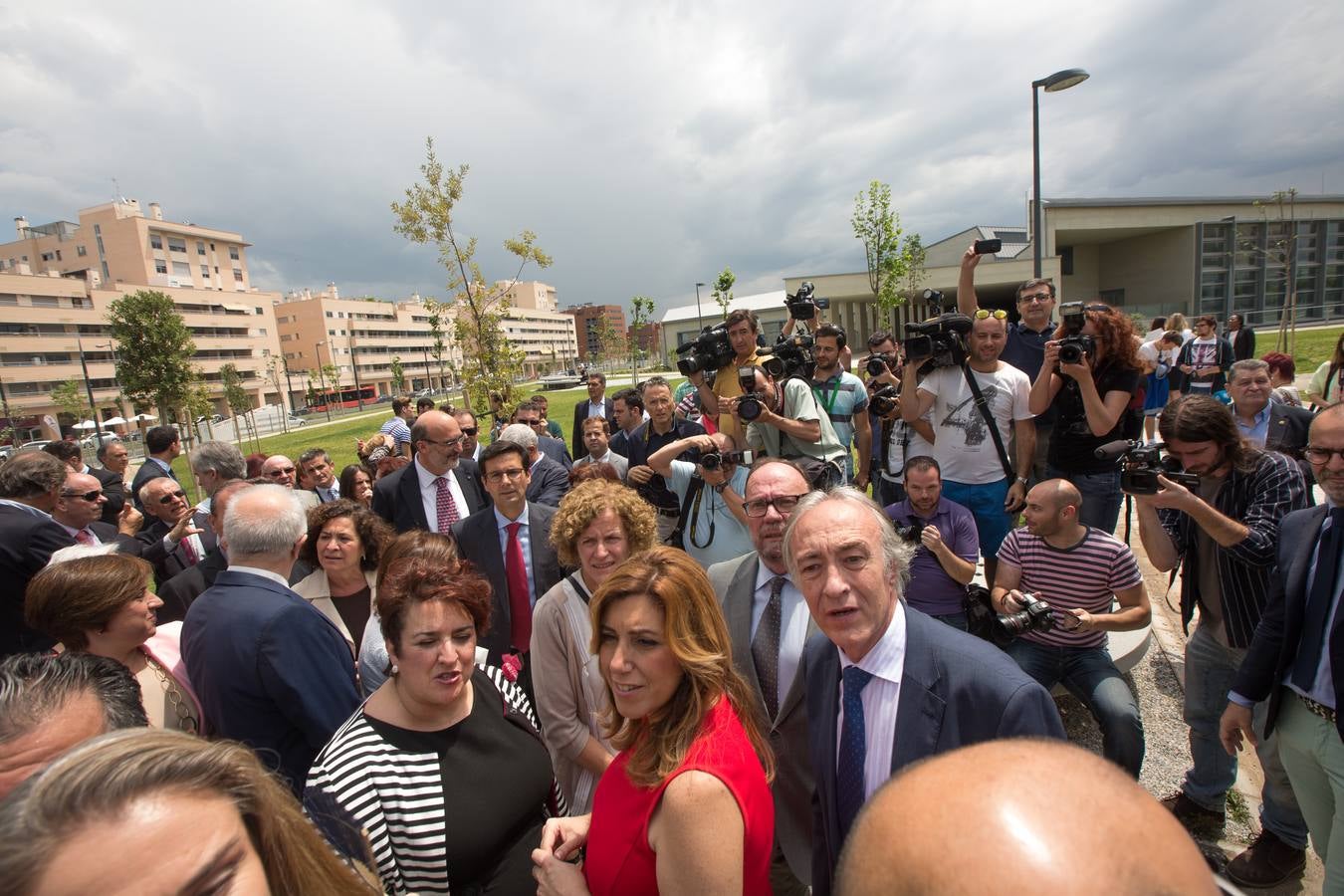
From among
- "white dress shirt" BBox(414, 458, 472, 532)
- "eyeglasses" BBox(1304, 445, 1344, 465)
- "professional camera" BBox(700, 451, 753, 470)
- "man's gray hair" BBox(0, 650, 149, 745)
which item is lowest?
"white dress shirt" BBox(414, 458, 472, 532)

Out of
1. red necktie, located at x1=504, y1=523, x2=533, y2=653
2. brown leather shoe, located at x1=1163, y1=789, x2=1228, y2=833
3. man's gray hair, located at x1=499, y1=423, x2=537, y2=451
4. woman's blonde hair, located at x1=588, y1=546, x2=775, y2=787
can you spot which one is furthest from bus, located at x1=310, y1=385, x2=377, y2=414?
brown leather shoe, located at x1=1163, y1=789, x2=1228, y2=833

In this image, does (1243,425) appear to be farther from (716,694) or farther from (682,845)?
Answer: (682,845)

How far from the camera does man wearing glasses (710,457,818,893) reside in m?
2.39

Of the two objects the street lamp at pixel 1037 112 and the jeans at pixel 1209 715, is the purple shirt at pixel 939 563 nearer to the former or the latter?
the jeans at pixel 1209 715

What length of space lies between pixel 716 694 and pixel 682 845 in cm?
45

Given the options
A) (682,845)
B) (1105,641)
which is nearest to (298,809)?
(682,845)

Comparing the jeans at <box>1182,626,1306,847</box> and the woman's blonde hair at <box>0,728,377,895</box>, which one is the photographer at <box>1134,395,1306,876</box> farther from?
the woman's blonde hair at <box>0,728,377,895</box>

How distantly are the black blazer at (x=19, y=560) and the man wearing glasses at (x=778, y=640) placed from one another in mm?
4186

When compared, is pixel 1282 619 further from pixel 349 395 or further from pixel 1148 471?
pixel 349 395

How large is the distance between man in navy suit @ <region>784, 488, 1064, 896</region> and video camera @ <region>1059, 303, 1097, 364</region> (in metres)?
2.61

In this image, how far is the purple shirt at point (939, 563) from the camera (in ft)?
12.4

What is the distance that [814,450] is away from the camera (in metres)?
3.93

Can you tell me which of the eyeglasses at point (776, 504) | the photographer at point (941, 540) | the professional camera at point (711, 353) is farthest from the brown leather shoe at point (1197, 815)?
the professional camera at point (711, 353)

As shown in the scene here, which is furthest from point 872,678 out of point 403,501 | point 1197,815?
point 403,501
